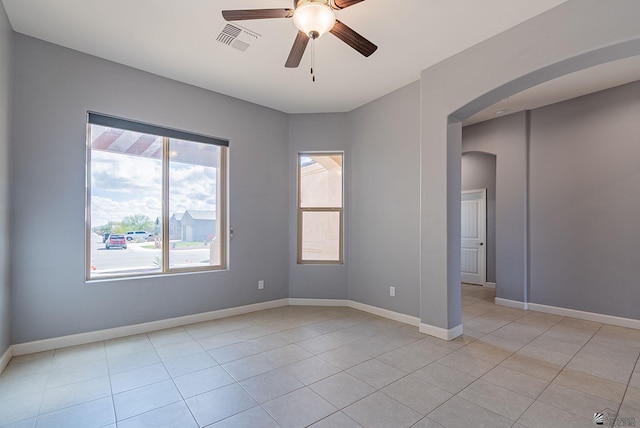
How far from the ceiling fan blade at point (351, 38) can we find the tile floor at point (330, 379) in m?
2.60

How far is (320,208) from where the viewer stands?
4820 mm

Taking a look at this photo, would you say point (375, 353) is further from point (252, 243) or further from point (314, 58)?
point (314, 58)

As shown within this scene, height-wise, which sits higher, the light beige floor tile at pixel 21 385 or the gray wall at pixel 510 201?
the gray wall at pixel 510 201

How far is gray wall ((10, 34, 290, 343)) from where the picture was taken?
2859 millimetres

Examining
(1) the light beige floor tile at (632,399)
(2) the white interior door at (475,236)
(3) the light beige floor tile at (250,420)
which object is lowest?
(1) the light beige floor tile at (632,399)

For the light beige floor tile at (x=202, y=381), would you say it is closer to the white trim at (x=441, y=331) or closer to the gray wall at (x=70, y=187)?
the gray wall at (x=70, y=187)

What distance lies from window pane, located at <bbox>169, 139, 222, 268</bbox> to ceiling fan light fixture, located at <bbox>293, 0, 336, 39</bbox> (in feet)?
8.42

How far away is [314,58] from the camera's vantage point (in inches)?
127

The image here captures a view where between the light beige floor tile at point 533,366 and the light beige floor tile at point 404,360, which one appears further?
the light beige floor tile at point 404,360

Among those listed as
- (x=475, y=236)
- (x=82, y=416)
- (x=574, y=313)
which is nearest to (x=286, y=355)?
(x=82, y=416)

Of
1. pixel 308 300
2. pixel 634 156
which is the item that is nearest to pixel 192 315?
pixel 308 300

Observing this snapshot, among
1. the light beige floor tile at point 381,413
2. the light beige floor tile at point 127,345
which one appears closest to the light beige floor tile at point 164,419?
the light beige floor tile at point 381,413

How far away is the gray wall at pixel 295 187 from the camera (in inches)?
185

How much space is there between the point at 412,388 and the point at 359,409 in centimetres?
51
